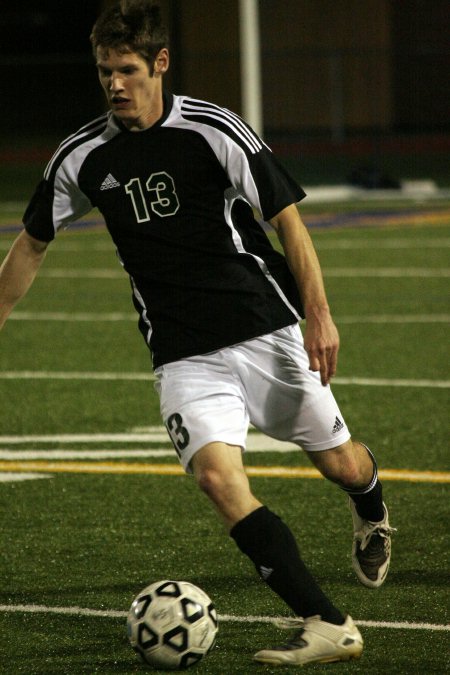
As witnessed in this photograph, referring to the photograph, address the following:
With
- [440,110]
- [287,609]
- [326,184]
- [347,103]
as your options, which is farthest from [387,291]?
[440,110]

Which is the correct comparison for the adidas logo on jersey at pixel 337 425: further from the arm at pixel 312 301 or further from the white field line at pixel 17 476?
the white field line at pixel 17 476

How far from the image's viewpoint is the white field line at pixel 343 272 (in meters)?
14.9

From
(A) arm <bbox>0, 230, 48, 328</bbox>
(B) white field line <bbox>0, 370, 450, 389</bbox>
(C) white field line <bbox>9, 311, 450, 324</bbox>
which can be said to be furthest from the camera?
(C) white field line <bbox>9, 311, 450, 324</bbox>

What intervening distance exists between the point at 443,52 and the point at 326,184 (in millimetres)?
8941

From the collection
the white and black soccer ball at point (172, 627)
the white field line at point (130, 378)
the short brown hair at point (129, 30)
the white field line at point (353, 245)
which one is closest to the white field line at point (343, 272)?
the white field line at point (353, 245)

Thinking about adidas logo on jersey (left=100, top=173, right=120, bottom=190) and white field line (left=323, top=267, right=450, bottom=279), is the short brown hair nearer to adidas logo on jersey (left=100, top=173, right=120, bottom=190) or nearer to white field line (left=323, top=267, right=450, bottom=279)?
adidas logo on jersey (left=100, top=173, right=120, bottom=190)

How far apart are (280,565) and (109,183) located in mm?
1411

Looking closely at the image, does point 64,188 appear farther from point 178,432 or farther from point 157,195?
point 178,432

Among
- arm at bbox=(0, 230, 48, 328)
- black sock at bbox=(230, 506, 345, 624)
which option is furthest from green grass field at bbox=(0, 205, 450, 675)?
arm at bbox=(0, 230, 48, 328)

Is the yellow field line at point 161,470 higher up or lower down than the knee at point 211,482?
lower down

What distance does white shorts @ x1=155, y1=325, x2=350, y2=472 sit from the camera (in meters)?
4.72

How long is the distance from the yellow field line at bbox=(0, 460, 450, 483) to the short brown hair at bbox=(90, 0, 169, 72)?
2979 millimetres

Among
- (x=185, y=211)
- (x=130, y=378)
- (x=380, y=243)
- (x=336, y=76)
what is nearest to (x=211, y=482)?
(x=185, y=211)

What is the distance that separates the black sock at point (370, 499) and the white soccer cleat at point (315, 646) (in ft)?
2.75
